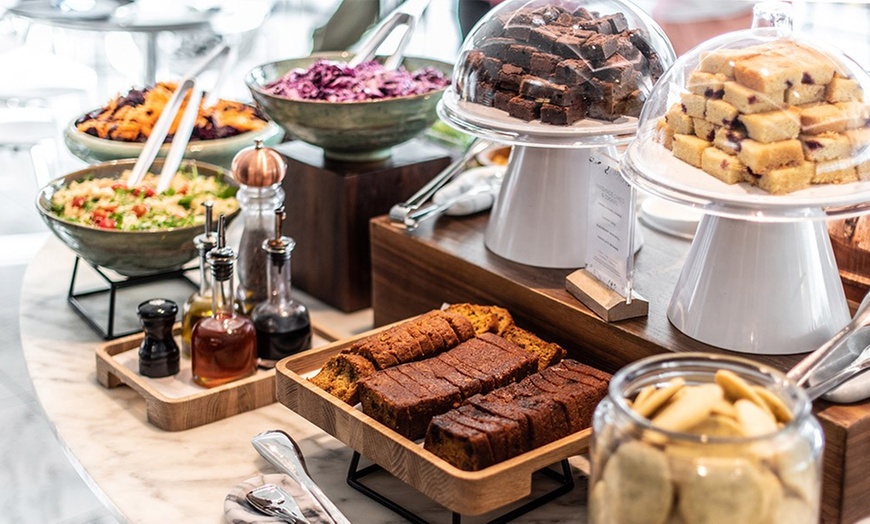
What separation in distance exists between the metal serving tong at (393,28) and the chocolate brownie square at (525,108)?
0.59 metres

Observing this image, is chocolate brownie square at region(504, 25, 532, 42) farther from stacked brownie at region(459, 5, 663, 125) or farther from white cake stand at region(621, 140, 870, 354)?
Result: white cake stand at region(621, 140, 870, 354)

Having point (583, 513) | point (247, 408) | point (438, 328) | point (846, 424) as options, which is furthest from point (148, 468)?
point (846, 424)

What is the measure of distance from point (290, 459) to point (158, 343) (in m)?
0.32

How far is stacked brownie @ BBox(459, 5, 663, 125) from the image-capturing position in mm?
1219

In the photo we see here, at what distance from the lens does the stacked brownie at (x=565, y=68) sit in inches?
48.0

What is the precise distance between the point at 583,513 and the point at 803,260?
0.35 meters

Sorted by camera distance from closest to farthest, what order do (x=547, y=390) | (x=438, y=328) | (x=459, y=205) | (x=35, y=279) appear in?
1. (x=547, y=390)
2. (x=438, y=328)
3. (x=459, y=205)
4. (x=35, y=279)

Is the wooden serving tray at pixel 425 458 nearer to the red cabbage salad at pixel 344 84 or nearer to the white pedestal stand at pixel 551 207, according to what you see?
the white pedestal stand at pixel 551 207

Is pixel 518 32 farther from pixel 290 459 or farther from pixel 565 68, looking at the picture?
pixel 290 459

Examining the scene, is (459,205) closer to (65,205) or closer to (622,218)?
(622,218)

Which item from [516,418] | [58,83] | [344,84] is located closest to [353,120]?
[344,84]

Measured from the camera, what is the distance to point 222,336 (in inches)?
50.0

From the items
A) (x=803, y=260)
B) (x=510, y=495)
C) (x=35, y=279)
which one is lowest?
(x=35, y=279)

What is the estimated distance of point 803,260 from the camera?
3.51 ft
